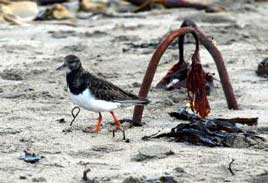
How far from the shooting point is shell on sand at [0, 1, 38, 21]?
11466 millimetres

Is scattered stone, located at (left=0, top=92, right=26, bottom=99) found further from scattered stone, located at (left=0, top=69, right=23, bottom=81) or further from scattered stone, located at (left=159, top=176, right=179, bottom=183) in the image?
scattered stone, located at (left=159, top=176, right=179, bottom=183)

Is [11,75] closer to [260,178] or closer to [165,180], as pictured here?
[165,180]

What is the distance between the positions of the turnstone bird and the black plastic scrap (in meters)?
0.41

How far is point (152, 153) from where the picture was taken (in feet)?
17.4

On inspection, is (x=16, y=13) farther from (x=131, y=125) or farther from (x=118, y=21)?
(x=131, y=125)

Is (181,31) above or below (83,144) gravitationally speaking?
above

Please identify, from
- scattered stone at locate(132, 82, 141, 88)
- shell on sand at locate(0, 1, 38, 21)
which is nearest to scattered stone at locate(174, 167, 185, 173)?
scattered stone at locate(132, 82, 141, 88)

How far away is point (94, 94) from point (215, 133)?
34.3 inches

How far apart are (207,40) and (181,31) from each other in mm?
367

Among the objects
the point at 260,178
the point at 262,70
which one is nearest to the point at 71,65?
the point at 260,178

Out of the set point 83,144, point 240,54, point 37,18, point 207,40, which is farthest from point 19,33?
point 83,144

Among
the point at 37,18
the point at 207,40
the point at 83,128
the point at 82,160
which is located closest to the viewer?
the point at 82,160

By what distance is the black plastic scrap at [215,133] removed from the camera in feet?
18.4

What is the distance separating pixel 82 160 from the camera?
520cm
